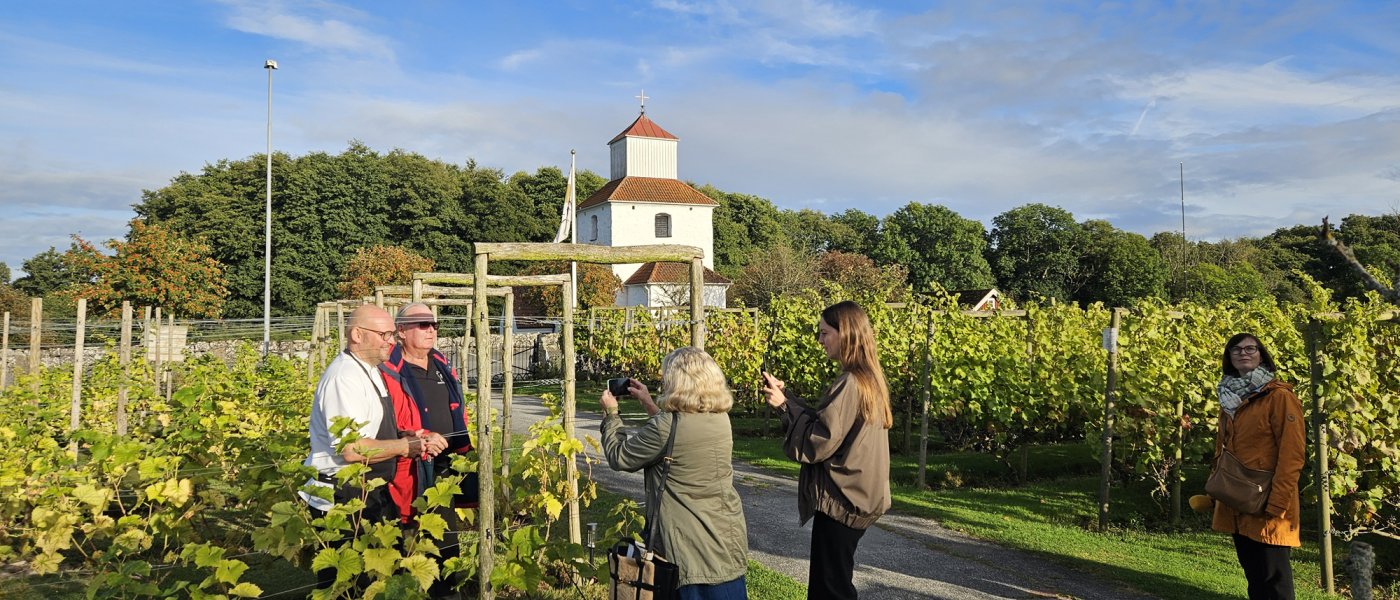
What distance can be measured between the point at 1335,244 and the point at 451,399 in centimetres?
428

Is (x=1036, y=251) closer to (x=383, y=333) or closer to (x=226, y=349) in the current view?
(x=226, y=349)

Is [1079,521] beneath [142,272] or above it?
beneath

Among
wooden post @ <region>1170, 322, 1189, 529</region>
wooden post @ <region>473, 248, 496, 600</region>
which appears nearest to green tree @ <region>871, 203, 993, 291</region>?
wooden post @ <region>1170, 322, 1189, 529</region>

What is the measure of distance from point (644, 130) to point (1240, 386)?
4674 cm

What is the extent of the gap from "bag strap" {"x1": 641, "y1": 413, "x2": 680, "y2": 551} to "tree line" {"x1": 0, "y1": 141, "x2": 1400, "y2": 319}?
30.7m

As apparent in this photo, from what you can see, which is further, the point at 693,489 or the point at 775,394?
the point at 775,394

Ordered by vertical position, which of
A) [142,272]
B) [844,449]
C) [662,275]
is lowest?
[844,449]

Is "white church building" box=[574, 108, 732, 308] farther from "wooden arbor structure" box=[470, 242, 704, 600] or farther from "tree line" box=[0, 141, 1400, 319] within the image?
"wooden arbor structure" box=[470, 242, 704, 600]

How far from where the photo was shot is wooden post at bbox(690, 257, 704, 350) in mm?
4656

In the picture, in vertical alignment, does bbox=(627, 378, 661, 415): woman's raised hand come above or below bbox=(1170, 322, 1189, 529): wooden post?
above

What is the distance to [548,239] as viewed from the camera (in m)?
52.2

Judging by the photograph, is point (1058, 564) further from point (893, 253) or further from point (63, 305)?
point (893, 253)

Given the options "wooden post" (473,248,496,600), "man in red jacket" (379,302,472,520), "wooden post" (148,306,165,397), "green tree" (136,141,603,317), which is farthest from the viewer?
"green tree" (136,141,603,317)

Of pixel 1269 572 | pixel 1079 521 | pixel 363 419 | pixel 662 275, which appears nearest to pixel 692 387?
pixel 363 419
